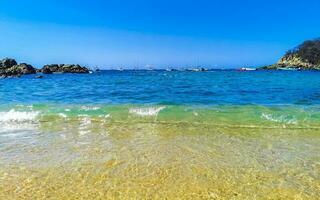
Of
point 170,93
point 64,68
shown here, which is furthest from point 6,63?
point 170,93

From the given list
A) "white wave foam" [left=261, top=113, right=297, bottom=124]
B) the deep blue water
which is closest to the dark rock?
the deep blue water

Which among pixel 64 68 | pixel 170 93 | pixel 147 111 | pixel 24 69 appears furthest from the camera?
pixel 64 68

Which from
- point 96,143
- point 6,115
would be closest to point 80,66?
point 6,115

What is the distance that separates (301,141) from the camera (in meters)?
12.3

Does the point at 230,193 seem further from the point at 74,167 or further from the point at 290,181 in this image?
the point at 74,167

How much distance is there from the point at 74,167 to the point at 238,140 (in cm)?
577

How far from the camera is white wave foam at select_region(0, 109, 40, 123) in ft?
57.7

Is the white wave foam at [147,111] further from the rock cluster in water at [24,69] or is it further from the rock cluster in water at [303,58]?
the rock cluster in water at [303,58]

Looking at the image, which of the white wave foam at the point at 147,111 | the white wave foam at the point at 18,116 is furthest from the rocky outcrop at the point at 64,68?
the white wave foam at the point at 147,111

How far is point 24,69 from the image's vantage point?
104m

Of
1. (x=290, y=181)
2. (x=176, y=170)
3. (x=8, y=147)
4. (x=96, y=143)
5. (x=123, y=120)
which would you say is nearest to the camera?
(x=290, y=181)

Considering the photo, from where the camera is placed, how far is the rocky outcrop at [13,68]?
312 feet

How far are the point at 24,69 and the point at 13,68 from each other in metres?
4.74

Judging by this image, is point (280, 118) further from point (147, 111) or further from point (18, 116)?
point (18, 116)
